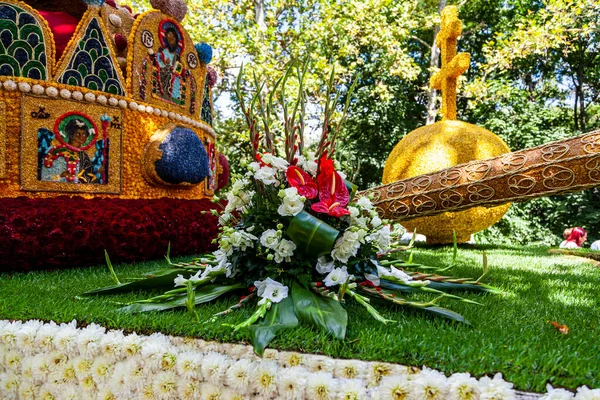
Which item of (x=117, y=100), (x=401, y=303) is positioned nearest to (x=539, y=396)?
(x=401, y=303)

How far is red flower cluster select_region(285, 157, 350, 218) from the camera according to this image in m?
1.97

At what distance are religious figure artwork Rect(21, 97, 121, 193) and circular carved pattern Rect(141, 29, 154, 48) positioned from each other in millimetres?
814

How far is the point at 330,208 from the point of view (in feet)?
6.43

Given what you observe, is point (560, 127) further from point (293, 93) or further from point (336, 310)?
point (336, 310)

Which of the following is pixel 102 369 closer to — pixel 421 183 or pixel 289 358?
pixel 289 358

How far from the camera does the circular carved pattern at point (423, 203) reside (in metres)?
4.10

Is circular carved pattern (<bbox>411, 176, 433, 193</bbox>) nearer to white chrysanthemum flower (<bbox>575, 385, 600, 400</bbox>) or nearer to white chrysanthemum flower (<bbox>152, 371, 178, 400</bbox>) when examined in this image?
white chrysanthemum flower (<bbox>575, 385, 600, 400</bbox>)

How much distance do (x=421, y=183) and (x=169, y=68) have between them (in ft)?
9.84

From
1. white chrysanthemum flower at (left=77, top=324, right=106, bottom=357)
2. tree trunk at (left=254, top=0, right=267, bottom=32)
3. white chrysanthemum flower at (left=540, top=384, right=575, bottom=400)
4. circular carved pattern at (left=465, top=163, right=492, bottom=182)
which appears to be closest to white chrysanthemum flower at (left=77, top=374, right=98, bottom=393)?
white chrysanthemum flower at (left=77, top=324, right=106, bottom=357)

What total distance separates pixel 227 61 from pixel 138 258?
8117 millimetres

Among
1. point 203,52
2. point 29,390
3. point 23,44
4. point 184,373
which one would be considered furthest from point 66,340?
point 203,52

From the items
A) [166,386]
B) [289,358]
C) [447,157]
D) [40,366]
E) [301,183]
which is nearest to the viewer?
[289,358]

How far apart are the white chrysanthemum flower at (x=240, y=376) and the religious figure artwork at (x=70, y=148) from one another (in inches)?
118

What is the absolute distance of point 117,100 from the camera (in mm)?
4008
